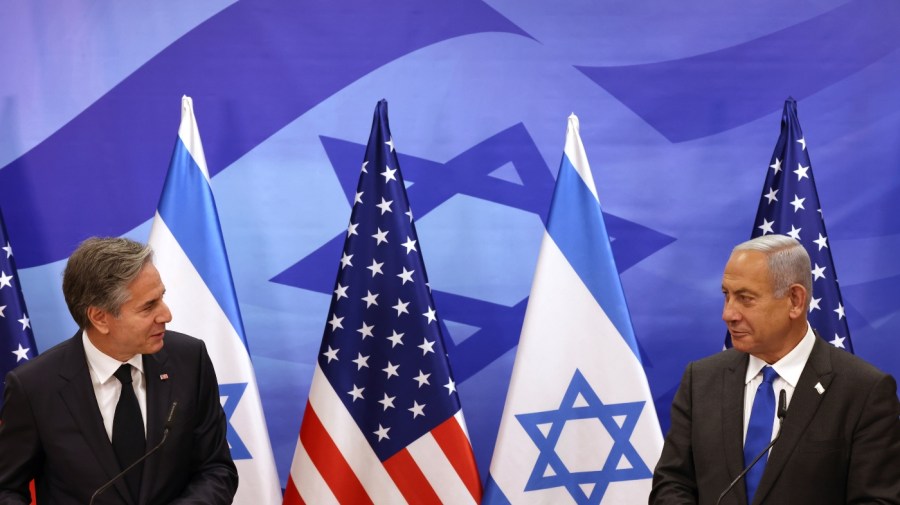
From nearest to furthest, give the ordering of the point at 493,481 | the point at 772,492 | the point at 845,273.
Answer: the point at 772,492, the point at 493,481, the point at 845,273

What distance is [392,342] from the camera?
13.6 feet

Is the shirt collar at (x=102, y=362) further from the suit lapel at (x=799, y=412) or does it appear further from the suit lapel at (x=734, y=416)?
the suit lapel at (x=799, y=412)

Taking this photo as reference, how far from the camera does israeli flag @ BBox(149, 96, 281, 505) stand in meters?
4.17

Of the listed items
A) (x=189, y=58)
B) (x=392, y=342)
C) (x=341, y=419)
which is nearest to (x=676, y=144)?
(x=392, y=342)

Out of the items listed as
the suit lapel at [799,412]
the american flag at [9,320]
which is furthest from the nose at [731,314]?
the american flag at [9,320]

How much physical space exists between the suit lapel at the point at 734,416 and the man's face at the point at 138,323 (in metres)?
1.63

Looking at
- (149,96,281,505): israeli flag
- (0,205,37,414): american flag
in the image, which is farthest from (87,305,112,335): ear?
(0,205,37,414): american flag

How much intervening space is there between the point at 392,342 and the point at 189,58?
173cm

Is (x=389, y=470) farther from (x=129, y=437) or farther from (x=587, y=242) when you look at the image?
(x=129, y=437)

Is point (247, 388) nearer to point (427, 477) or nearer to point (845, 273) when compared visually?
point (427, 477)

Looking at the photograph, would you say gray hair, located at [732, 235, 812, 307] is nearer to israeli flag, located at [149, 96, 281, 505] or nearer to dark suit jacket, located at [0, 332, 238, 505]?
dark suit jacket, located at [0, 332, 238, 505]

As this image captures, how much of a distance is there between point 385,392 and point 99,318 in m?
1.51

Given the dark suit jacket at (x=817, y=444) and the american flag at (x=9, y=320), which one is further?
the american flag at (x=9, y=320)

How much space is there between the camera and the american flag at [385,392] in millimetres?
4133
